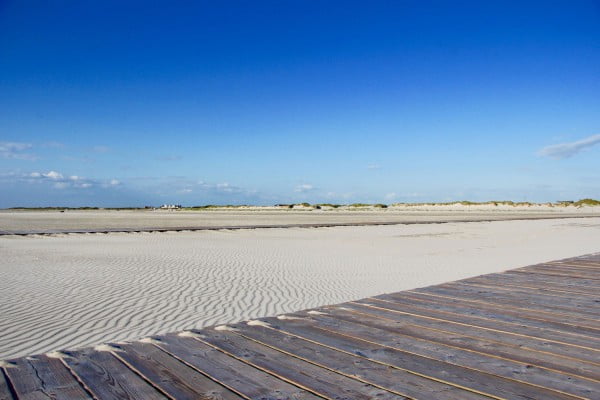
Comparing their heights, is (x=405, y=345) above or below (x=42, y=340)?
above

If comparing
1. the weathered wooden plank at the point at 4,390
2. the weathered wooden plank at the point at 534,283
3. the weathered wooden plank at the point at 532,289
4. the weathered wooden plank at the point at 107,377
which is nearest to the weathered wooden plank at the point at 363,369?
the weathered wooden plank at the point at 107,377

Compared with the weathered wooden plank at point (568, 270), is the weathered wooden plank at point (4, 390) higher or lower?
higher

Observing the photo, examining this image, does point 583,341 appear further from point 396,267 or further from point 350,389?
point 396,267

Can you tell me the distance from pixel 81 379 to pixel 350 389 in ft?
5.14

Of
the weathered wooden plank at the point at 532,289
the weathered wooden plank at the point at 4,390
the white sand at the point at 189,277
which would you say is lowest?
the white sand at the point at 189,277

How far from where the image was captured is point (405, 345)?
316 cm

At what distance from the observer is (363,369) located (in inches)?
106

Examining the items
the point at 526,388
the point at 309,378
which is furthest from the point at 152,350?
the point at 526,388

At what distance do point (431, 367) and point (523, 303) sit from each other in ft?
7.93

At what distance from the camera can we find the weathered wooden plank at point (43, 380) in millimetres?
2379

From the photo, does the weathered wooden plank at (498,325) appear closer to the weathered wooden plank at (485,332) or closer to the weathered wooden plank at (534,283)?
the weathered wooden plank at (485,332)

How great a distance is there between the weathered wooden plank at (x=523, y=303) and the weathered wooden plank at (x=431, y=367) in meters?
1.68

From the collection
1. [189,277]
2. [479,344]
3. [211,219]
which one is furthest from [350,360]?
[211,219]

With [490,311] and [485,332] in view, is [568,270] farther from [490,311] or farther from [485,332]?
[485,332]
